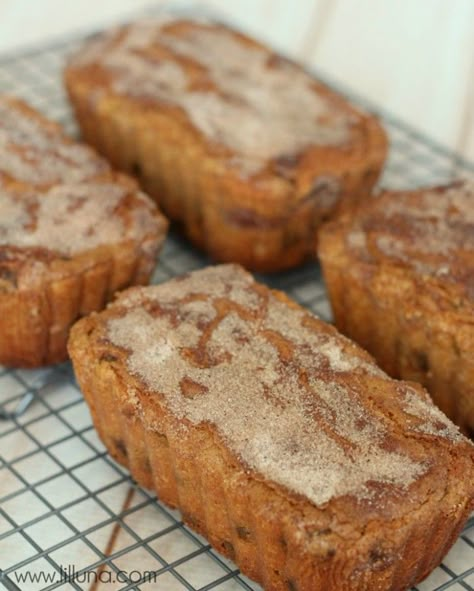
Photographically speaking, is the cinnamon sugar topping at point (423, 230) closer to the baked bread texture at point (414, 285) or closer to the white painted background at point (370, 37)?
the baked bread texture at point (414, 285)

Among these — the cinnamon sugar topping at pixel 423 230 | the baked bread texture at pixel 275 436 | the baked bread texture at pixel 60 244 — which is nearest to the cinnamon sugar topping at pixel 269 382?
the baked bread texture at pixel 275 436

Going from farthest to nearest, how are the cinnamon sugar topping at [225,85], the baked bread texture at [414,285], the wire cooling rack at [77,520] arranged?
the cinnamon sugar topping at [225,85]
the baked bread texture at [414,285]
the wire cooling rack at [77,520]

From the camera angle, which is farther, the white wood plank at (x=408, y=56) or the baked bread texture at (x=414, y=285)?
the white wood plank at (x=408, y=56)

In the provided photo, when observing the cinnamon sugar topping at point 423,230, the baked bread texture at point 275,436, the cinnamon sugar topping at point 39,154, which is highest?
the cinnamon sugar topping at point 423,230

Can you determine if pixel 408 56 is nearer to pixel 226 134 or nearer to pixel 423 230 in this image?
pixel 226 134

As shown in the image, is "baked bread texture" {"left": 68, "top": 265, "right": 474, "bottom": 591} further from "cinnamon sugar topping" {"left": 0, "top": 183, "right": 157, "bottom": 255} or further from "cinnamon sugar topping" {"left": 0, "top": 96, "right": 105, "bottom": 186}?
"cinnamon sugar topping" {"left": 0, "top": 96, "right": 105, "bottom": 186}

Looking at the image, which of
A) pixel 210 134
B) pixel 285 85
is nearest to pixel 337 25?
pixel 285 85

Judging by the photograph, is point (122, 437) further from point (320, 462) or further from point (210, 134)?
point (210, 134)

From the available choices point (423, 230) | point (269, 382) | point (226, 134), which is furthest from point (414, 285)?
point (226, 134)
